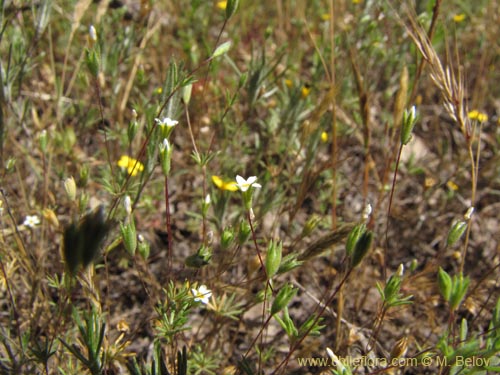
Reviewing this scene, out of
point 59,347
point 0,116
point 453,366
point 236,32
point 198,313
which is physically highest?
point 0,116

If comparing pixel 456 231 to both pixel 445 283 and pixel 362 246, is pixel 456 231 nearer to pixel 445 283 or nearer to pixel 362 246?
pixel 445 283

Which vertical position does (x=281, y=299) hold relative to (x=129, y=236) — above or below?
below

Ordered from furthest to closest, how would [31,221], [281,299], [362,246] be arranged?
[31,221] → [281,299] → [362,246]

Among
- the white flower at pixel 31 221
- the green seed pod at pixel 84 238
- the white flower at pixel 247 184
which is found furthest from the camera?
the white flower at pixel 31 221

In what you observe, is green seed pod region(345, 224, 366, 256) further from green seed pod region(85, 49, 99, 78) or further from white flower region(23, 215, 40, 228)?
white flower region(23, 215, 40, 228)

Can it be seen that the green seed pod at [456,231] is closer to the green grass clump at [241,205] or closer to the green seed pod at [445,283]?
the green grass clump at [241,205]

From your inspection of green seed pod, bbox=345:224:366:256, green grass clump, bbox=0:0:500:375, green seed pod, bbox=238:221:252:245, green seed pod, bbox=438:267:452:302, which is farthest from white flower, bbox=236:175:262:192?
green seed pod, bbox=438:267:452:302

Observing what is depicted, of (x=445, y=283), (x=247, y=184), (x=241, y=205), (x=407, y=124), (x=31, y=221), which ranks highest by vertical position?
(x=407, y=124)

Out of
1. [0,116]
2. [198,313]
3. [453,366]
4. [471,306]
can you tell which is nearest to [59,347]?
[198,313]

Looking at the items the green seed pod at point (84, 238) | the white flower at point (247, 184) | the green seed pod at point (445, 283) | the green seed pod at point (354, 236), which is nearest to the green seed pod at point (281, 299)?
the green seed pod at point (354, 236)

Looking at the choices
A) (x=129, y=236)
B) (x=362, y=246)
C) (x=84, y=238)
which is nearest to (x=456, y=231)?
(x=362, y=246)

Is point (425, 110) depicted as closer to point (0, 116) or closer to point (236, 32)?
point (236, 32)
